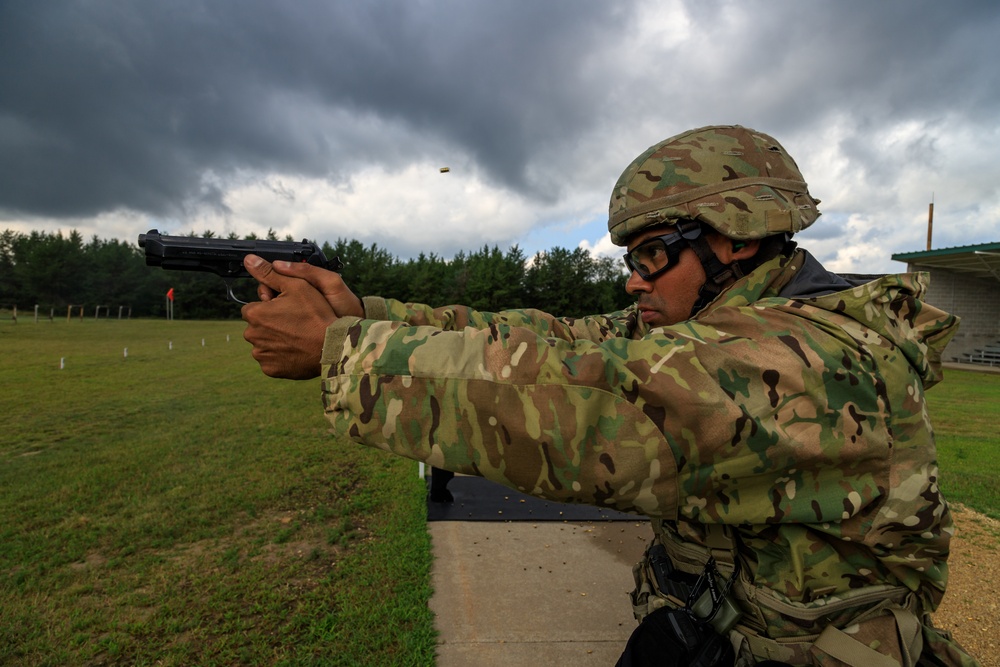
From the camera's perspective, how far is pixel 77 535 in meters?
5.54

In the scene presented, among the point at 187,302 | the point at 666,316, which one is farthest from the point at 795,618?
the point at 187,302

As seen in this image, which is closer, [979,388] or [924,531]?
[924,531]

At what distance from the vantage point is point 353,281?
1837 inches

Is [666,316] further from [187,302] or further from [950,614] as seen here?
[187,302]

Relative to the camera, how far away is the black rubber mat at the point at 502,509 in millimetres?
6019

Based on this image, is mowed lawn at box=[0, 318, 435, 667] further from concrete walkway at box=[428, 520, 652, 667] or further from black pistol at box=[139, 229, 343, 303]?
black pistol at box=[139, 229, 343, 303]

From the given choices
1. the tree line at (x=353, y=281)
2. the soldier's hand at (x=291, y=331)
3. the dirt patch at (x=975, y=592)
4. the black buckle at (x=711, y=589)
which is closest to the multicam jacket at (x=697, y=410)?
the soldier's hand at (x=291, y=331)

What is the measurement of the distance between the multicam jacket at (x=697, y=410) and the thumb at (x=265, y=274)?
0.45m

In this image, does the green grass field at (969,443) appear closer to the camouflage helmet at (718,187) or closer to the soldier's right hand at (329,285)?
the camouflage helmet at (718,187)

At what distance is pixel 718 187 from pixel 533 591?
12.0 feet

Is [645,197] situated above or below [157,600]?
above

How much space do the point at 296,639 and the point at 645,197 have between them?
3.64 meters

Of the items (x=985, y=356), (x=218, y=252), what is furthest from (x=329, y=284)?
(x=985, y=356)

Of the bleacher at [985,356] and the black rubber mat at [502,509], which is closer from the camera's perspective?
the black rubber mat at [502,509]
